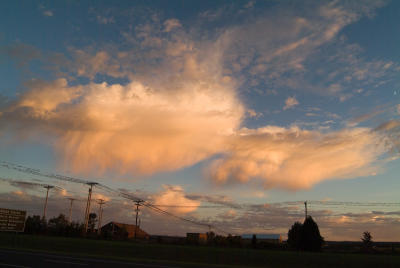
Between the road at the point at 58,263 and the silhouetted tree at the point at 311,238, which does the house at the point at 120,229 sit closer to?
the silhouetted tree at the point at 311,238

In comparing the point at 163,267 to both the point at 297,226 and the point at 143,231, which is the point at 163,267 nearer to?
the point at 297,226

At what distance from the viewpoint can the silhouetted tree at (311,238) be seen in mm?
59562

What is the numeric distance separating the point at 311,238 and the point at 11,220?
183 feet

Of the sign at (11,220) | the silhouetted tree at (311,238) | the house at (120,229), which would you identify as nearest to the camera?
the sign at (11,220)

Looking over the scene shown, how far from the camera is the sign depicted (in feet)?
160

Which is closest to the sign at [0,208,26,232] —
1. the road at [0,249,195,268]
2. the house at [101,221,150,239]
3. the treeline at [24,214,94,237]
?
the treeline at [24,214,94,237]

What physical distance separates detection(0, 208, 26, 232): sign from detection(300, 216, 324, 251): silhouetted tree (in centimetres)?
5313

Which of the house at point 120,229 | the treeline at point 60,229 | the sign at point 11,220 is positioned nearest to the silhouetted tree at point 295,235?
the treeline at point 60,229

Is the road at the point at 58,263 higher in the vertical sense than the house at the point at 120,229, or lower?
higher

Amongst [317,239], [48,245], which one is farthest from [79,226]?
[317,239]

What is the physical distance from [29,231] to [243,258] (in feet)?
201

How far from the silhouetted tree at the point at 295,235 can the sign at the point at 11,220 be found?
2071 inches

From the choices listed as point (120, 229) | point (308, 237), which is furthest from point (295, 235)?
point (120, 229)

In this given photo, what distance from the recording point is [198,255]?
31812 mm
